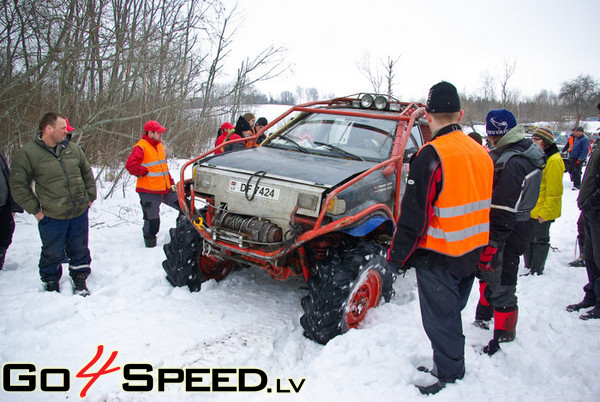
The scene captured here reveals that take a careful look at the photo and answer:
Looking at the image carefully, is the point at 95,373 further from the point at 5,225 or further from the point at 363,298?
the point at 5,225

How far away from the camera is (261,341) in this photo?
11.0 ft

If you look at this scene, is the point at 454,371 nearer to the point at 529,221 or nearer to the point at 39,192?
the point at 529,221

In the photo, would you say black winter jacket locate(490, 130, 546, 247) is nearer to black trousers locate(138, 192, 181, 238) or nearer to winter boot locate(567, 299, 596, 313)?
winter boot locate(567, 299, 596, 313)

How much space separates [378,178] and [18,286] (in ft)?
12.5

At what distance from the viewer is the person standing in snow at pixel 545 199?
460 centimetres

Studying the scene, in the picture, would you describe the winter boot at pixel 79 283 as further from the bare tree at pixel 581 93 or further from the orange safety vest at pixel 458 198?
the bare tree at pixel 581 93

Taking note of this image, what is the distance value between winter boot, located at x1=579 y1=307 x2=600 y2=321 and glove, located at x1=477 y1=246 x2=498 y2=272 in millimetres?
1207

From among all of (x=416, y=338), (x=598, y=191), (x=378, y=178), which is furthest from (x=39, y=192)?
(x=598, y=191)

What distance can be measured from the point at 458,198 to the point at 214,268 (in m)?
2.82

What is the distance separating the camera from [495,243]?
2.94 m

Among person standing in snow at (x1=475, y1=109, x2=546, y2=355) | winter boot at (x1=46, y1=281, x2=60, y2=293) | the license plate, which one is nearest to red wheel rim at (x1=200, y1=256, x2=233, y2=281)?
the license plate

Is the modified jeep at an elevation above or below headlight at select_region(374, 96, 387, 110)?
below

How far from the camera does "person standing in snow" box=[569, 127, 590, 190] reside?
11695mm

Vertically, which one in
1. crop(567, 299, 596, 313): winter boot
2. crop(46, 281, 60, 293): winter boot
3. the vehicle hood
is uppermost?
the vehicle hood
